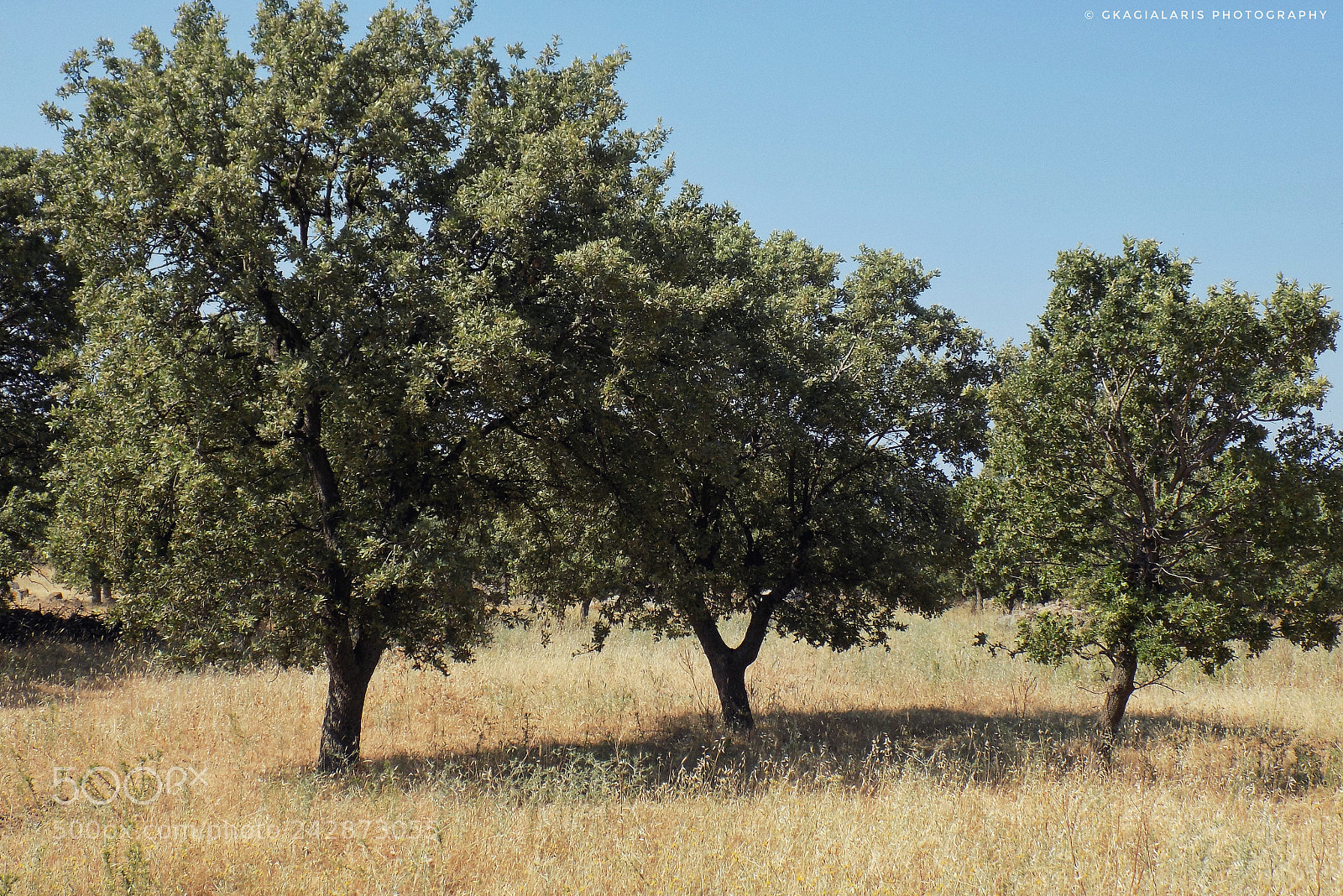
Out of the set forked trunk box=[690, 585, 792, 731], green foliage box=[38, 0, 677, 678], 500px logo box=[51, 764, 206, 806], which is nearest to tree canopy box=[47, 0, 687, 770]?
green foliage box=[38, 0, 677, 678]

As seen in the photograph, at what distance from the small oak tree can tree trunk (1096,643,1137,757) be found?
58 millimetres

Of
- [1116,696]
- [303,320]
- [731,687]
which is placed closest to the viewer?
[303,320]

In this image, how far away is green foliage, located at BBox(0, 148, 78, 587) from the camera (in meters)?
19.8

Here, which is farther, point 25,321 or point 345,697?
point 25,321

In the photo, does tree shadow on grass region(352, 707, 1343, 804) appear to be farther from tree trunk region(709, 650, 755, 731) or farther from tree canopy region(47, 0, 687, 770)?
tree canopy region(47, 0, 687, 770)

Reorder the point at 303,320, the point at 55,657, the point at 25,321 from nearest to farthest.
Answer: the point at 303,320 → the point at 25,321 → the point at 55,657

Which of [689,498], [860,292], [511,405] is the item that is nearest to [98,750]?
[511,405]

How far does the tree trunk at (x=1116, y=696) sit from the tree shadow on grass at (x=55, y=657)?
17.4 m

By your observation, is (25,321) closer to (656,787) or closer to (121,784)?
(121,784)

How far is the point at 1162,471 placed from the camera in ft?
40.2

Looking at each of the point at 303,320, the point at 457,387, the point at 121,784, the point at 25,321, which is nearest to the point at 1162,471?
the point at 457,387

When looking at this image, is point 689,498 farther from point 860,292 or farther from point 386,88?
point 386,88

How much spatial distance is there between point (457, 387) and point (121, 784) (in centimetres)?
676

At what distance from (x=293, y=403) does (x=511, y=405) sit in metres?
2.68
